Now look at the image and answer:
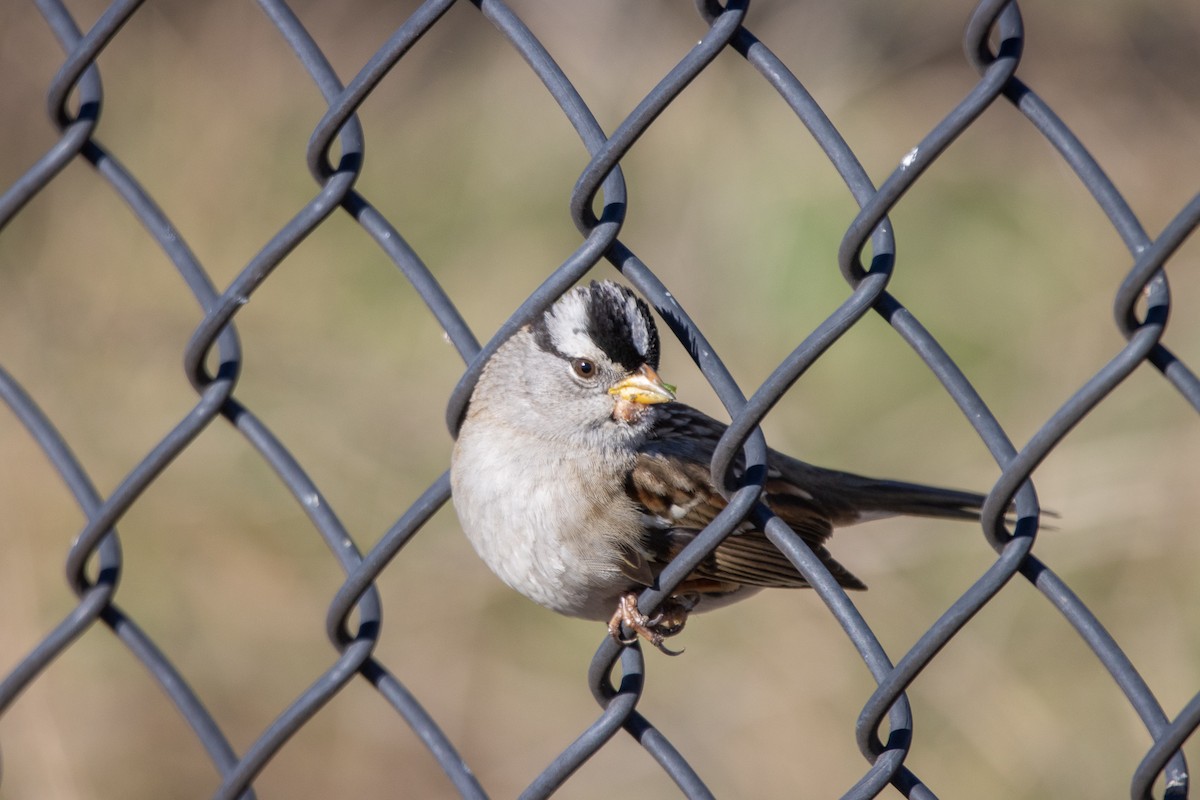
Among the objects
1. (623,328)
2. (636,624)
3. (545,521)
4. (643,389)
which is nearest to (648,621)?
(636,624)

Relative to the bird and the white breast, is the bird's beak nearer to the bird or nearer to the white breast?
the bird

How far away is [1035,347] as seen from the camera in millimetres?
3863

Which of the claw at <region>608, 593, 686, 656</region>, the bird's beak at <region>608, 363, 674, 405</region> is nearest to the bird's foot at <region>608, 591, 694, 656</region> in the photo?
the claw at <region>608, 593, 686, 656</region>

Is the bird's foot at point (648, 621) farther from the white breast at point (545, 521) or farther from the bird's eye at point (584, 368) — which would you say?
the bird's eye at point (584, 368)

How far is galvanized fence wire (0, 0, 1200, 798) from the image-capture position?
3.48 ft

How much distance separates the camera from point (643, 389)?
1.97 metres

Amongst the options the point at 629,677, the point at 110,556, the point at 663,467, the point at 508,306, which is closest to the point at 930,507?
the point at 663,467

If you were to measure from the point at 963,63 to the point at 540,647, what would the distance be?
9.48ft

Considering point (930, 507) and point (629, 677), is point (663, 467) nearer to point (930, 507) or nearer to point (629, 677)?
point (629, 677)

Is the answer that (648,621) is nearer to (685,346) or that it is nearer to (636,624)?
(636,624)

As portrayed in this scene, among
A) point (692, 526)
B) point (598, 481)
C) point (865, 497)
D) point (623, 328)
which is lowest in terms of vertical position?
point (865, 497)

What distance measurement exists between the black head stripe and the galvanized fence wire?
499 mm

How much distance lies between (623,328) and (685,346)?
690 mm

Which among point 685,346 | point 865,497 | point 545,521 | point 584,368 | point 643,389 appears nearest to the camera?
point 685,346
